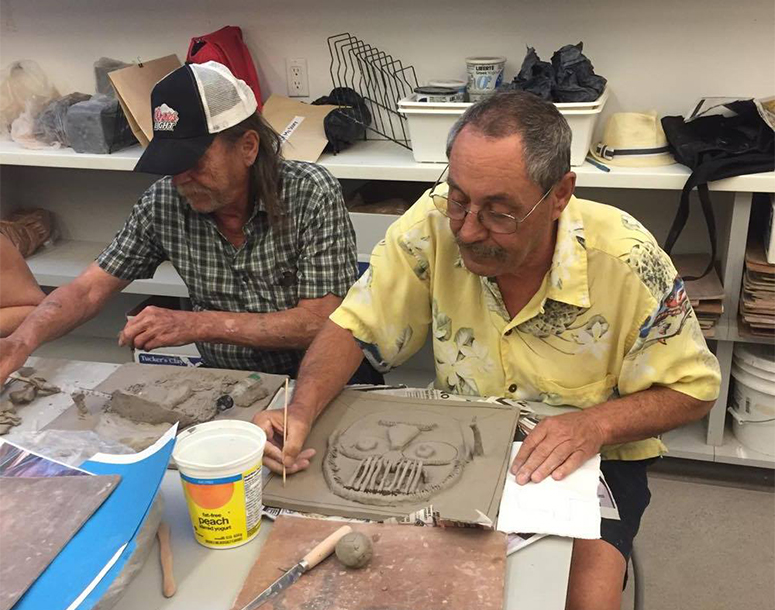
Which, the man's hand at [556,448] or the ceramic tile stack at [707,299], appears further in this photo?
the ceramic tile stack at [707,299]

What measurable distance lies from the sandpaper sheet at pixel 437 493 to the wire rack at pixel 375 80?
4.72 feet

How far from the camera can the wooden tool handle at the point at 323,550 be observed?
0.98 metres

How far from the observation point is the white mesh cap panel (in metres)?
1.64

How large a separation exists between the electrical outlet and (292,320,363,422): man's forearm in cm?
148

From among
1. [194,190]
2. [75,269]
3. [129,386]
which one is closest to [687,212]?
[194,190]

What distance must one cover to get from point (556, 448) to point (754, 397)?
1415mm

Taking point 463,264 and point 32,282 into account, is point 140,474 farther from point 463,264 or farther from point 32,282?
point 32,282

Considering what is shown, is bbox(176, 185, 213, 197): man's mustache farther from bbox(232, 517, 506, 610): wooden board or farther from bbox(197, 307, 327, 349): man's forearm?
bbox(232, 517, 506, 610): wooden board

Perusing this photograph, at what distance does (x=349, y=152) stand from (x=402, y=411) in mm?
1418

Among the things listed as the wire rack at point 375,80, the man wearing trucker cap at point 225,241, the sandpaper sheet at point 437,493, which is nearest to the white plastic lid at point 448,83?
the wire rack at point 375,80

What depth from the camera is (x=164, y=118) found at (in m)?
1.63

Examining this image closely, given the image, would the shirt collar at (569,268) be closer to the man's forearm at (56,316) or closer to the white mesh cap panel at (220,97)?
the white mesh cap panel at (220,97)

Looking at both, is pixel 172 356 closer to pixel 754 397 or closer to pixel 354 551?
pixel 354 551

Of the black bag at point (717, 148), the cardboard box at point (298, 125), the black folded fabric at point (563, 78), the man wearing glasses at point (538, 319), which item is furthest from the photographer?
the cardboard box at point (298, 125)
